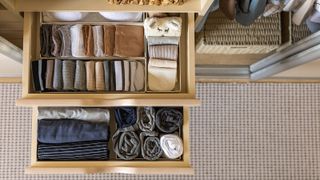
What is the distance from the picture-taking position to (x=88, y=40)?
165cm

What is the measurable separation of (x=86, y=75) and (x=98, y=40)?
0.42 ft

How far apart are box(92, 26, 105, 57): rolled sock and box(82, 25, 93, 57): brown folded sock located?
0.5 inches

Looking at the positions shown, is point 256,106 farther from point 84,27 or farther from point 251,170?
point 84,27

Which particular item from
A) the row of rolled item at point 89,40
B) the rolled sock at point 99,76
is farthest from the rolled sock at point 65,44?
the rolled sock at point 99,76

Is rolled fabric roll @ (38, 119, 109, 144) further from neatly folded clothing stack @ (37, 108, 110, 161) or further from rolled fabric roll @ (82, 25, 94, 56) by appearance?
rolled fabric roll @ (82, 25, 94, 56)

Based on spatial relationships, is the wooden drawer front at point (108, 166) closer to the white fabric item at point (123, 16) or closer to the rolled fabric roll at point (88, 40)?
the rolled fabric roll at point (88, 40)

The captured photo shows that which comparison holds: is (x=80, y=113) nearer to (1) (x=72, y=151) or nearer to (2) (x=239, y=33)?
(1) (x=72, y=151)

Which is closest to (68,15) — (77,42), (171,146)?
(77,42)

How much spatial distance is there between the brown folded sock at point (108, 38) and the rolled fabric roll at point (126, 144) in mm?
276

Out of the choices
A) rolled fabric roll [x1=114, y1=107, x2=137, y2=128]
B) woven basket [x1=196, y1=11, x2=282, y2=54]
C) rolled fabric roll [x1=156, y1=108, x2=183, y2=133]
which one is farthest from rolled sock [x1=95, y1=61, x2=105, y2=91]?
woven basket [x1=196, y1=11, x2=282, y2=54]

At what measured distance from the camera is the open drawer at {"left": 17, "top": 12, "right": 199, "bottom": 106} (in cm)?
159

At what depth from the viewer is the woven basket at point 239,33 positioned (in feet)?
6.23

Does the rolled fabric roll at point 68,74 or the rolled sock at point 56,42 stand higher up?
the rolled sock at point 56,42

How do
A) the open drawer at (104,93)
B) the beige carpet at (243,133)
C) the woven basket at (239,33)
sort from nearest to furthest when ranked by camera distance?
the open drawer at (104,93) < the woven basket at (239,33) < the beige carpet at (243,133)
